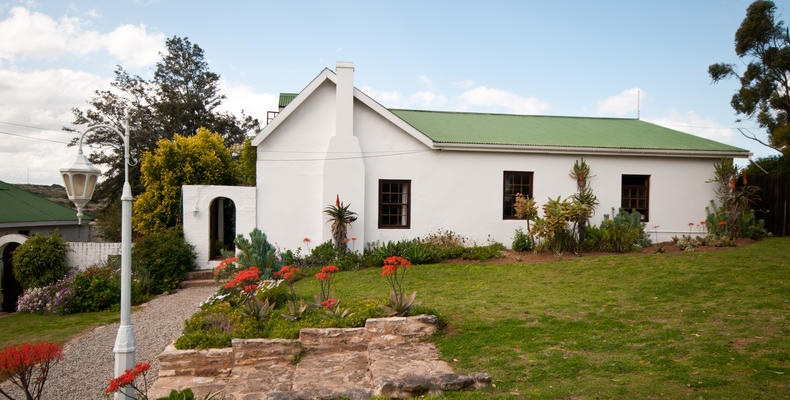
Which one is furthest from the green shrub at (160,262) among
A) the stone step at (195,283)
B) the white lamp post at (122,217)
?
the white lamp post at (122,217)

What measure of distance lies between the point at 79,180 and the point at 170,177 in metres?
11.3

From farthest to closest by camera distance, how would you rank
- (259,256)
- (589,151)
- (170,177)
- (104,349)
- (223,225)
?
(223,225)
(170,177)
(589,151)
(259,256)
(104,349)

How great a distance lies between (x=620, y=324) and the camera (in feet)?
20.4

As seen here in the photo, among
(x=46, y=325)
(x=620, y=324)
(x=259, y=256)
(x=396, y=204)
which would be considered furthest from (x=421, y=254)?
(x=46, y=325)

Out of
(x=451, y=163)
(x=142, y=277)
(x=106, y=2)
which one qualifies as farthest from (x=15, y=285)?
(x=451, y=163)

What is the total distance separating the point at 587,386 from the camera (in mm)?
4293

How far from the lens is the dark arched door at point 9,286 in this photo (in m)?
12.1

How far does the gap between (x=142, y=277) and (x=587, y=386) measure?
36.5ft

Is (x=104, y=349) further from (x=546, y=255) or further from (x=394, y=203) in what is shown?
(x=546, y=255)

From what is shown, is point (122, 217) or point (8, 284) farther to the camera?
point (8, 284)

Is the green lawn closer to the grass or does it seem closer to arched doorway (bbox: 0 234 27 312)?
the grass

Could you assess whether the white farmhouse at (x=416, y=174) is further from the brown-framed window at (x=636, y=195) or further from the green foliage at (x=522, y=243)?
the green foliage at (x=522, y=243)

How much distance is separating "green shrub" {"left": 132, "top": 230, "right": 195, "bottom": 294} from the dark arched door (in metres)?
3.83

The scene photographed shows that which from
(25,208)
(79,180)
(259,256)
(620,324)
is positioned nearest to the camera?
(79,180)
